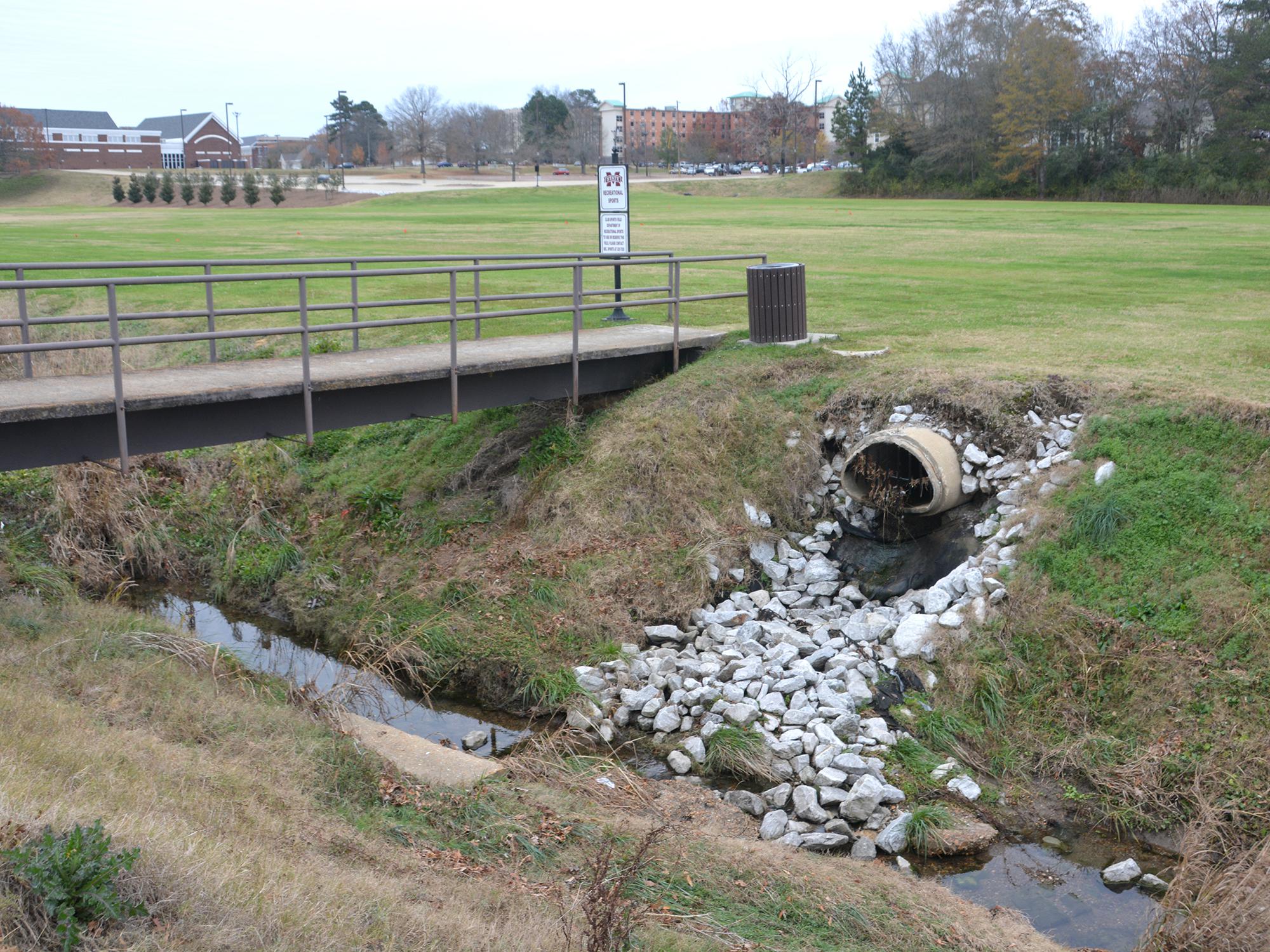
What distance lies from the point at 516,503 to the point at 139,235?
28299mm

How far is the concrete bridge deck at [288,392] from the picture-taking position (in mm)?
9445

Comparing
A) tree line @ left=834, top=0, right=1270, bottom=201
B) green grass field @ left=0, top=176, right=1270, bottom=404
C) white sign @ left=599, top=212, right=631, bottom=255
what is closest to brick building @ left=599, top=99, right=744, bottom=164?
tree line @ left=834, top=0, right=1270, bottom=201

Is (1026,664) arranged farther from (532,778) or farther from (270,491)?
(270,491)

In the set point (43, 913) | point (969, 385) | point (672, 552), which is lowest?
point (672, 552)

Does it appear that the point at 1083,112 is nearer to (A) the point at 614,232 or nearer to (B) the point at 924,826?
(A) the point at 614,232

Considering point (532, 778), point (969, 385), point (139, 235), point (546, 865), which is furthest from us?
point (139, 235)

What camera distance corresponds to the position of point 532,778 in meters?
8.55

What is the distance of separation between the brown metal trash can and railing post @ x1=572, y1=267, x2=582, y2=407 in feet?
9.14

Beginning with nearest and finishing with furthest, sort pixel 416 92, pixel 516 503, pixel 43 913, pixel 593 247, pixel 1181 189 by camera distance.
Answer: pixel 43 913
pixel 516 503
pixel 593 247
pixel 1181 189
pixel 416 92

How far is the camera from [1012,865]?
25.4 ft

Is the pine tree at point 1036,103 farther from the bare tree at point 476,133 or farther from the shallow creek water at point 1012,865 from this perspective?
the bare tree at point 476,133

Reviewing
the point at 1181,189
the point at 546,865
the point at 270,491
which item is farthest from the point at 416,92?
the point at 546,865

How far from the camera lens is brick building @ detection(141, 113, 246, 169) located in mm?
134250

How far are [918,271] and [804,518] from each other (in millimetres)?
13306
